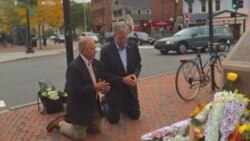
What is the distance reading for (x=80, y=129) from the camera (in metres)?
6.05

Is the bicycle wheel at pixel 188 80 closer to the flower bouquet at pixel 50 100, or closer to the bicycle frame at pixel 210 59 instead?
the bicycle frame at pixel 210 59

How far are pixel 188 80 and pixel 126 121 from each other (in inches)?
79.4

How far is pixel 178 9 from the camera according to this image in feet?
212

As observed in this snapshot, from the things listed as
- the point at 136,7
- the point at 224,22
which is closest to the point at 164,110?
the point at 224,22

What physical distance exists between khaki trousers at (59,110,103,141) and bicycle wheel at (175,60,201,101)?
8.52 feet

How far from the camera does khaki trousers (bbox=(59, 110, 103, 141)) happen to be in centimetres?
605

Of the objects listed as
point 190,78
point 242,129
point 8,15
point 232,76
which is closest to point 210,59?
point 190,78

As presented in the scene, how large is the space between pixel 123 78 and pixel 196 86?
98.5 inches

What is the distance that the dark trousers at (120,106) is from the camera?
22.8 feet

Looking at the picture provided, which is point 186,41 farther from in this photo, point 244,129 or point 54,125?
point 244,129

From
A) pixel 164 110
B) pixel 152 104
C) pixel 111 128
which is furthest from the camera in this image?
pixel 152 104

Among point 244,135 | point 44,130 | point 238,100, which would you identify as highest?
point 238,100

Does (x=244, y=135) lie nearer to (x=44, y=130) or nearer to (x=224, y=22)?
(x=44, y=130)

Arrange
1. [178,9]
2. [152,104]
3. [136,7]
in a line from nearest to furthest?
[152,104] → [178,9] → [136,7]
